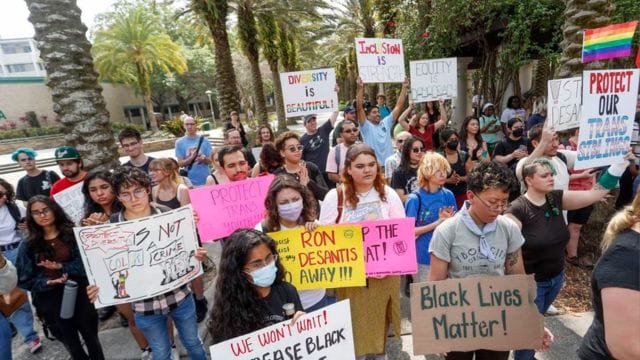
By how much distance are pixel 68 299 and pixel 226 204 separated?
1.40 meters

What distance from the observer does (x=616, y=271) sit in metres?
1.36

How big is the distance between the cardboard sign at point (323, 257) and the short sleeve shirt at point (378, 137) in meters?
3.04

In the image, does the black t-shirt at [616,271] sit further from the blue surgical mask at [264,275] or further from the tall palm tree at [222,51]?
the tall palm tree at [222,51]

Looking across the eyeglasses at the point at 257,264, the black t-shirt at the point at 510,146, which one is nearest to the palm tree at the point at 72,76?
the eyeglasses at the point at 257,264

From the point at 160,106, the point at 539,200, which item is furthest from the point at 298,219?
the point at 160,106

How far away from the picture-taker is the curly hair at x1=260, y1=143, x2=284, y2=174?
3.88 metres

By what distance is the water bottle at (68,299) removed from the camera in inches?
107

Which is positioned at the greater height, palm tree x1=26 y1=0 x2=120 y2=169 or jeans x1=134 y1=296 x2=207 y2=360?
palm tree x1=26 y1=0 x2=120 y2=169

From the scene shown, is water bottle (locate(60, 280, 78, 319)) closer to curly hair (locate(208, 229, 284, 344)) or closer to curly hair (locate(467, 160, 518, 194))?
curly hair (locate(208, 229, 284, 344))

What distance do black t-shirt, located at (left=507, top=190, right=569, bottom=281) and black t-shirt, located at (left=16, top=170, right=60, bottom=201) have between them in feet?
17.9

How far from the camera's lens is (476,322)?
216cm

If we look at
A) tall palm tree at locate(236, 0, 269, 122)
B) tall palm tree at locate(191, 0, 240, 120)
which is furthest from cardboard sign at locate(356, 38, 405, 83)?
tall palm tree at locate(236, 0, 269, 122)

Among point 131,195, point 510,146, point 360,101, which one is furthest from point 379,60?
point 131,195

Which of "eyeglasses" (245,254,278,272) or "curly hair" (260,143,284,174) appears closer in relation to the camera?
"eyeglasses" (245,254,278,272)
